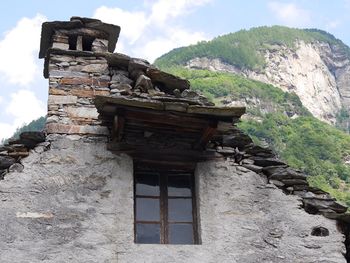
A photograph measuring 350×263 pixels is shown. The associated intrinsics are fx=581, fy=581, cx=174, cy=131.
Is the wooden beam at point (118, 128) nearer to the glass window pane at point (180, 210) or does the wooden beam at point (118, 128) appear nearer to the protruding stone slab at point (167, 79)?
the glass window pane at point (180, 210)

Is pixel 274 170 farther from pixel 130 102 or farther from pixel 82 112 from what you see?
pixel 82 112

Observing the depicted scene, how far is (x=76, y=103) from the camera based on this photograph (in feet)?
23.5

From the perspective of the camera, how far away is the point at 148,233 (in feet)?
21.5

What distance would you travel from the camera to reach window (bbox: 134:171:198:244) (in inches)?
258

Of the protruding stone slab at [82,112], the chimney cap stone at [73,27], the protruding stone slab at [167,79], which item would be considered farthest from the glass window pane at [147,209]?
the chimney cap stone at [73,27]

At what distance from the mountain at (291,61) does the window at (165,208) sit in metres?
71.1

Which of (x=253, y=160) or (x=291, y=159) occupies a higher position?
(x=291, y=159)

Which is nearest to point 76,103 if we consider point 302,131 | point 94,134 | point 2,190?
point 94,134

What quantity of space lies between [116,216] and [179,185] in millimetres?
974

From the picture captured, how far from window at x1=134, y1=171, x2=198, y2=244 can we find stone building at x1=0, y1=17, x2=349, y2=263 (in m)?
0.01

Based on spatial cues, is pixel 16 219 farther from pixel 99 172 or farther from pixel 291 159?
pixel 291 159

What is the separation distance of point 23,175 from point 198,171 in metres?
2.03

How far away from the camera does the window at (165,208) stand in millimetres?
6555

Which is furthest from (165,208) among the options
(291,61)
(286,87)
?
(291,61)
